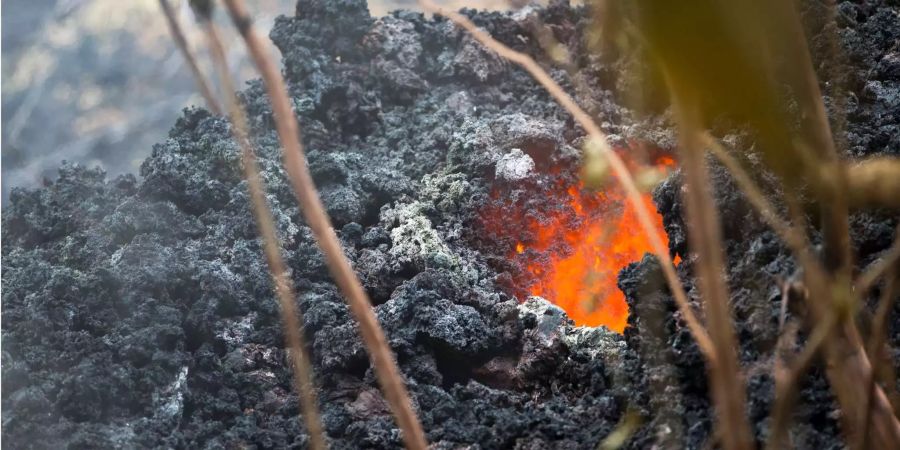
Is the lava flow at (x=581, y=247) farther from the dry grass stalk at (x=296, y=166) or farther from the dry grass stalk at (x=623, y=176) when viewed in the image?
the dry grass stalk at (x=296, y=166)

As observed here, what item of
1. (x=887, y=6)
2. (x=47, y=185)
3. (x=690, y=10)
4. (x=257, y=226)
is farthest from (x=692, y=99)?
(x=47, y=185)

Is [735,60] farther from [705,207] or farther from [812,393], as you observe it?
[812,393]

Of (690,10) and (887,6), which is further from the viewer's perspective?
(887,6)

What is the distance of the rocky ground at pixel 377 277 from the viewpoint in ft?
6.24

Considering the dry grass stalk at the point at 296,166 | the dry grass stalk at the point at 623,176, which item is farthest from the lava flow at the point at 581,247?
the dry grass stalk at the point at 296,166

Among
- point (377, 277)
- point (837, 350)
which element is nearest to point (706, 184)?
point (837, 350)

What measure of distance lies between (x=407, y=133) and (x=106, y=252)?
1206 millimetres

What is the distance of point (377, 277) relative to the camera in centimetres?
249

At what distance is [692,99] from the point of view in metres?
0.76

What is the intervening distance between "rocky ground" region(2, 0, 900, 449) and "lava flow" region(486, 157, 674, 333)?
0.07m

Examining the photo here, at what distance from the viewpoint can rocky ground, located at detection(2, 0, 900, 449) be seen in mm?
1902

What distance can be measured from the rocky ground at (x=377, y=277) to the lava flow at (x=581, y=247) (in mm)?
71

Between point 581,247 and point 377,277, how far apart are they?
0.75 metres

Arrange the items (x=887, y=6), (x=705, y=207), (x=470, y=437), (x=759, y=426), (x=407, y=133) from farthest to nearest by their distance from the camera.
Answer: (x=407, y=133)
(x=887, y=6)
(x=470, y=437)
(x=759, y=426)
(x=705, y=207)
